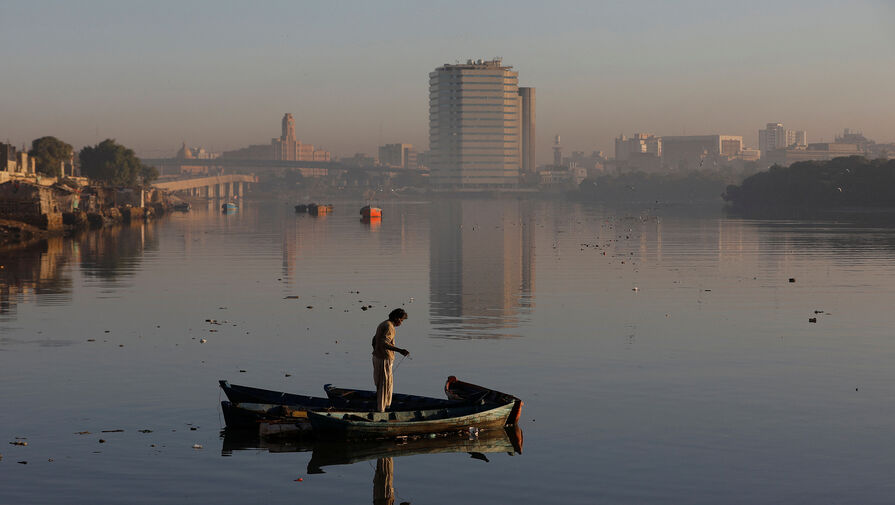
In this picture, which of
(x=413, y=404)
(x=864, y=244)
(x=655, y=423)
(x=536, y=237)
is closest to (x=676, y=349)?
(x=655, y=423)

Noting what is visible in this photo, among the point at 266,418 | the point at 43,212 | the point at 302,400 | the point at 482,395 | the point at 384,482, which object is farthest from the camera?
the point at 43,212

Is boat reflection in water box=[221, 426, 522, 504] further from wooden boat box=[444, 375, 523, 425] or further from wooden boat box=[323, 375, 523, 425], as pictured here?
wooden boat box=[323, 375, 523, 425]

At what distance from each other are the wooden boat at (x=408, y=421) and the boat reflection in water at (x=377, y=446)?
8.9 inches

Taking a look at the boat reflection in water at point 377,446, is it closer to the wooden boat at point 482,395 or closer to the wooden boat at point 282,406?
the wooden boat at point 282,406

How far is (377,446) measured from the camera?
85.8ft

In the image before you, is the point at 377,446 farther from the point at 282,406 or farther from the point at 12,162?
the point at 12,162

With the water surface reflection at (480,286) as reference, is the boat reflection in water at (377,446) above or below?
below

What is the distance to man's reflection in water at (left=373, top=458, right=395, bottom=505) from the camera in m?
22.0

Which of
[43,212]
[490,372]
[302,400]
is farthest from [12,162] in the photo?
[302,400]

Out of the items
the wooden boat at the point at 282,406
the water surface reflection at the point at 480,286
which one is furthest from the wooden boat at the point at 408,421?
the water surface reflection at the point at 480,286

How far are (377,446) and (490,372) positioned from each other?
9317 millimetres

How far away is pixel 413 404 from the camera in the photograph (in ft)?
89.9

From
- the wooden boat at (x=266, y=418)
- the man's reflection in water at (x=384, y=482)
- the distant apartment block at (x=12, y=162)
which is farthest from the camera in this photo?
the distant apartment block at (x=12, y=162)

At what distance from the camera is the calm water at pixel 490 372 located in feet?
75.2
